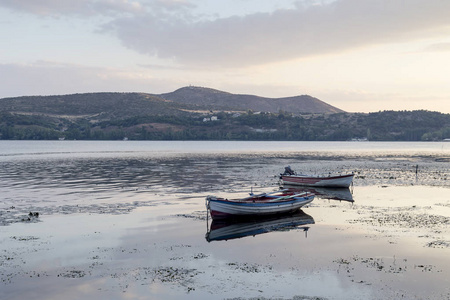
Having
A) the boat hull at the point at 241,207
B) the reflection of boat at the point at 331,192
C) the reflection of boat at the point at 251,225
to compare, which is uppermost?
Result: the boat hull at the point at 241,207

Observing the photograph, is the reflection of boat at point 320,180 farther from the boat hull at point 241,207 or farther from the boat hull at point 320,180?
the boat hull at point 241,207

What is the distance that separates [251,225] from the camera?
3494 cm

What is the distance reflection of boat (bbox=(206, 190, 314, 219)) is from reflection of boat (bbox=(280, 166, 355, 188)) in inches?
726

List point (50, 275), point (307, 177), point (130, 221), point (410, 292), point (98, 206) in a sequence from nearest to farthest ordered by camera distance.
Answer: point (410, 292) → point (50, 275) → point (130, 221) → point (98, 206) → point (307, 177)

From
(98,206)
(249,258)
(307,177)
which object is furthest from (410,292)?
(307,177)

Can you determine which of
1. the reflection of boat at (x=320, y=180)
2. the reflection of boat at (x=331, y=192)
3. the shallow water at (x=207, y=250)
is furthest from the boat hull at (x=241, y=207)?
the reflection of boat at (x=320, y=180)

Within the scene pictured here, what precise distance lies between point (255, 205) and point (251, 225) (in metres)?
1.79

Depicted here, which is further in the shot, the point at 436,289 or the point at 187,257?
the point at 187,257

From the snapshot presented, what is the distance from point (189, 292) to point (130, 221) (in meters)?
16.1

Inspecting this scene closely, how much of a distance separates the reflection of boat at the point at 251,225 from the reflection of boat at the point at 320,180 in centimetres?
2019

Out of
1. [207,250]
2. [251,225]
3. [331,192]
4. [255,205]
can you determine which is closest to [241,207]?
[255,205]

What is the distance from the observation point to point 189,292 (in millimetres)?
19891

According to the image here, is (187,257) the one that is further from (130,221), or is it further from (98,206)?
(98,206)

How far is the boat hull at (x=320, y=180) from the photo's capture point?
57375mm
